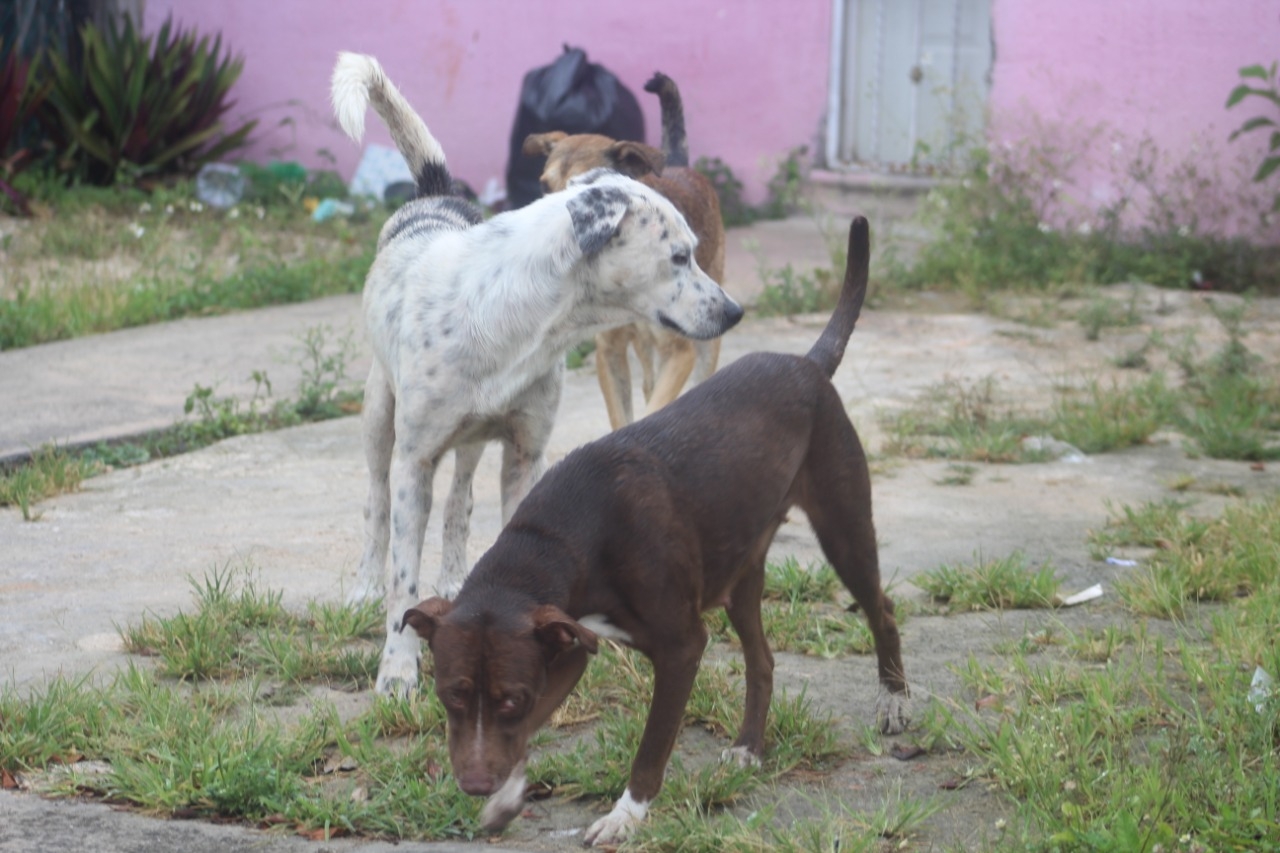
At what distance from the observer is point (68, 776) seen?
3133 mm

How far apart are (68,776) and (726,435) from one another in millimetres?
1568

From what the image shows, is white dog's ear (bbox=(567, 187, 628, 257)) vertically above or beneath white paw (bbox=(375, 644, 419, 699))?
above

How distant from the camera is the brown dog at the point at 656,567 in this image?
2709 millimetres

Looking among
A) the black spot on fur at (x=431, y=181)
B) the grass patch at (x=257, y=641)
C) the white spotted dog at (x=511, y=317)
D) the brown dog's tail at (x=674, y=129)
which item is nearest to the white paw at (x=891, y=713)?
the white spotted dog at (x=511, y=317)

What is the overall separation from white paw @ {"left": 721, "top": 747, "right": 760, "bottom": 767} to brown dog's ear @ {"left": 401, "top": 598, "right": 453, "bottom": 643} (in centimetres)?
77

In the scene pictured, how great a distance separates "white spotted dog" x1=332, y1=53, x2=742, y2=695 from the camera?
3.81 m

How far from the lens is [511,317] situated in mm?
3828

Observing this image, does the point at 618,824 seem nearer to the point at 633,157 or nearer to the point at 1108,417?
the point at 633,157

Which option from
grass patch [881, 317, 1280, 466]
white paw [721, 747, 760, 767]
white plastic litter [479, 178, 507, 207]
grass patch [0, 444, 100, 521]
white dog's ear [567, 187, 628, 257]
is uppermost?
white dog's ear [567, 187, 628, 257]

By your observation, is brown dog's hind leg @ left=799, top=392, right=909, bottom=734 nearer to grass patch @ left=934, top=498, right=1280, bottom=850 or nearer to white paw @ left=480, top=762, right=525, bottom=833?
grass patch @ left=934, top=498, right=1280, bottom=850

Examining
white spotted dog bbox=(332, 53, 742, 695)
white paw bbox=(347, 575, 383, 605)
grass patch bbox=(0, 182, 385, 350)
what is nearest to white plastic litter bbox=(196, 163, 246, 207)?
grass patch bbox=(0, 182, 385, 350)

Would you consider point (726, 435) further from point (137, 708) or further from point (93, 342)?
point (93, 342)

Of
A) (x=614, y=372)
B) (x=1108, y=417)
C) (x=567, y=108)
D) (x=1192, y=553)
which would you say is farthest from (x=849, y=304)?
(x=567, y=108)

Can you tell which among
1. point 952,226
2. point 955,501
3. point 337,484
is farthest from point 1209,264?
point 337,484
